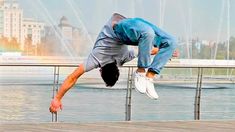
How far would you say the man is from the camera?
3.51 m

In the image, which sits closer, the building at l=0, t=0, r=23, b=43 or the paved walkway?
the paved walkway

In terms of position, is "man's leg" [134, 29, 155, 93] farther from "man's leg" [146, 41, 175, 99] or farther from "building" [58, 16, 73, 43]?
"building" [58, 16, 73, 43]

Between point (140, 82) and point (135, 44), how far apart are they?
229 millimetres

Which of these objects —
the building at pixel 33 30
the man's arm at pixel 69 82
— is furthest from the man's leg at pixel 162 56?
the building at pixel 33 30

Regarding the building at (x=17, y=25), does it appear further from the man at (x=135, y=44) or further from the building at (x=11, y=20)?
the man at (x=135, y=44)

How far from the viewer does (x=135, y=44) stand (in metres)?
3.62

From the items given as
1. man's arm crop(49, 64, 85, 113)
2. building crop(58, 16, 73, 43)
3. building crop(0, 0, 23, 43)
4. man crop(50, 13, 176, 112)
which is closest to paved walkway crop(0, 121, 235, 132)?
man's arm crop(49, 64, 85, 113)

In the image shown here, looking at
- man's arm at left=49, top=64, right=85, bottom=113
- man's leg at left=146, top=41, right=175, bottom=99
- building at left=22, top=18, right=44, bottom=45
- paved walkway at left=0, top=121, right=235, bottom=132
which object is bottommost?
paved walkway at left=0, top=121, right=235, bottom=132

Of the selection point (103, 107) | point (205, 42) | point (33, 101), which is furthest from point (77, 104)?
point (205, 42)

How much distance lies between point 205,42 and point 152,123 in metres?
23.1

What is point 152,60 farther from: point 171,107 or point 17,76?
point 17,76

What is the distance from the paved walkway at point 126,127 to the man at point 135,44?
6.28 feet

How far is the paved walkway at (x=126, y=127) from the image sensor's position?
568cm

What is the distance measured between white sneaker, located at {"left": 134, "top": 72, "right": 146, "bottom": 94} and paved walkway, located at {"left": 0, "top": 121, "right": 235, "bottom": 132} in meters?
2.03
